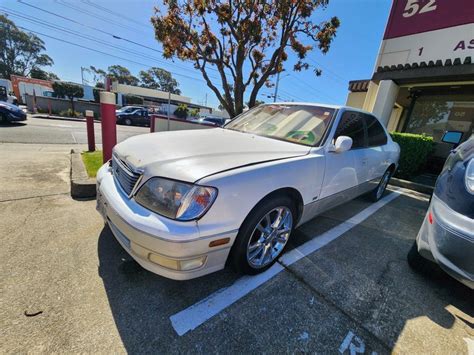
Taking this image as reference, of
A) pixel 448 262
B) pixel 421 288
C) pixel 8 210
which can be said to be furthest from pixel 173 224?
pixel 8 210

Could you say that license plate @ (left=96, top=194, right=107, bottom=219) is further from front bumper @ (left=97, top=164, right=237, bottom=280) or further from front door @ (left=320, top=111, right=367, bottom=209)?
front door @ (left=320, top=111, right=367, bottom=209)

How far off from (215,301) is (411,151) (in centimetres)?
686

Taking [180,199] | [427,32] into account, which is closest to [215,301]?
[180,199]

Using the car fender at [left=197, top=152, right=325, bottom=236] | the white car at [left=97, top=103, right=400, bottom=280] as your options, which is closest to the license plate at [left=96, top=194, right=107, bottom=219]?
the white car at [left=97, top=103, right=400, bottom=280]

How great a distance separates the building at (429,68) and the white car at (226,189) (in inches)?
216

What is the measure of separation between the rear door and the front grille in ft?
9.87

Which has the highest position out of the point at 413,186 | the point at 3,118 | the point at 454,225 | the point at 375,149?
the point at 375,149

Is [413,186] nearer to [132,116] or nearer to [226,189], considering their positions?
[226,189]

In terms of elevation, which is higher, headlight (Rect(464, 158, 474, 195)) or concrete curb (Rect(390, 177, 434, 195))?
headlight (Rect(464, 158, 474, 195))

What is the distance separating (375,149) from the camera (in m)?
3.50

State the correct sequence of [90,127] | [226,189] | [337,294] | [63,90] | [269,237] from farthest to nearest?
1. [63,90]
2. [90,127]
3. [269,237]
4. [337,294]
5. [226,189]

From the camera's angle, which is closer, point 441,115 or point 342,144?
point 342,144

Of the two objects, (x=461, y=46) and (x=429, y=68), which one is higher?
(x=461, y=46)

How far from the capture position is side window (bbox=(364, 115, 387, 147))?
3430mm
